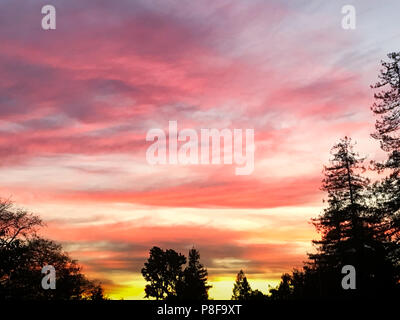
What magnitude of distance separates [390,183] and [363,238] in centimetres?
1037

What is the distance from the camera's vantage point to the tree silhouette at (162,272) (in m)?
86.4

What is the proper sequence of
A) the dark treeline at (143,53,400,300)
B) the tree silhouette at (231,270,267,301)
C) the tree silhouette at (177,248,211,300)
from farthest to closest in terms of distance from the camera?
the tree silhouette at (231,270,267,301) < the tree silhouette at (177,248,211,300) < the dark treeline at (143,53,400,300)

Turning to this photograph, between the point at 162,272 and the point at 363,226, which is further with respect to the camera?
the point at 162,272

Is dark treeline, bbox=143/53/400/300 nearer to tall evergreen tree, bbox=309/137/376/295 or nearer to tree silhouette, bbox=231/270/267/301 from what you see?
tall evergreen tree, bbox=309/137/376/295

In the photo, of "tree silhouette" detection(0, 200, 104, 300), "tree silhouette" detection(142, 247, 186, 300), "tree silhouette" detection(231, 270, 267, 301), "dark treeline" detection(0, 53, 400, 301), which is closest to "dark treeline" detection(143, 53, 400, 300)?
"dark treeline" detection(0, 53, 400, 301)

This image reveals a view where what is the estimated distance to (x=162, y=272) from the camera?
8662 cm

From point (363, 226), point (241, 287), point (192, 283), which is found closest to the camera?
point (363, 226)

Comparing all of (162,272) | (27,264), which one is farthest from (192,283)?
(27,264)

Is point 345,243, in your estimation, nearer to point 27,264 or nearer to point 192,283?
point 27,264

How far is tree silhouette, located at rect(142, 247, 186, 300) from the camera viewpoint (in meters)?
86.4
